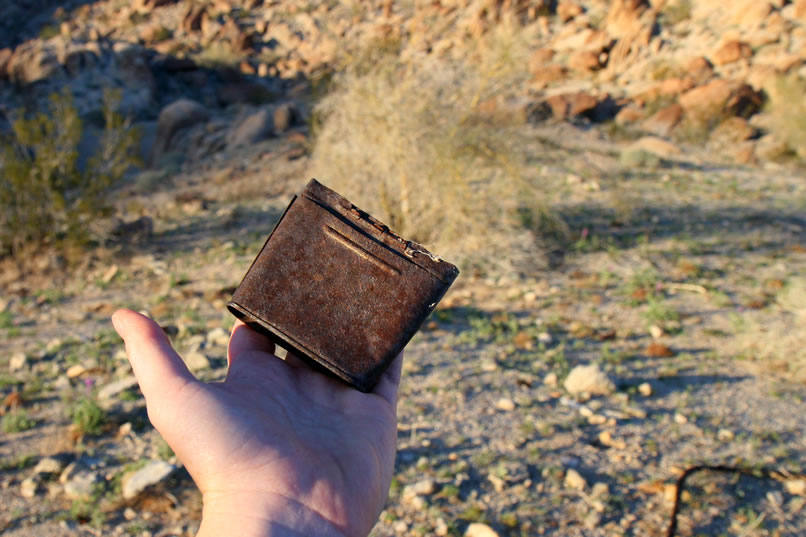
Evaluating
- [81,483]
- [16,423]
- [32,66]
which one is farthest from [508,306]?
[32,66]

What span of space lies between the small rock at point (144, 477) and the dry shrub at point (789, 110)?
12.6m

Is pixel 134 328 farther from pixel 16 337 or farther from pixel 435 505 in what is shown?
pixel 16 337

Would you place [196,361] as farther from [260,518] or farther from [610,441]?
[260,518]

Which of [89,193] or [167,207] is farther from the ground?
[89,193]

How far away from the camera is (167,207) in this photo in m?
9.41

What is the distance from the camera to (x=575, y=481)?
354 centimetres

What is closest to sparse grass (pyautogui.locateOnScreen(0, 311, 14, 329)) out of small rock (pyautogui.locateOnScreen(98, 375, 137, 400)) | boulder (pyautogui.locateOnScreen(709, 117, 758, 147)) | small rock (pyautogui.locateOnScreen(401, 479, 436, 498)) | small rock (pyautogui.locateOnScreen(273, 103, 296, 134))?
small rock (pyautogui.locateOnScreen(98, 375, 137, 400))

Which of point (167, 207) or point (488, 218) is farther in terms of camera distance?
point (167, 207)

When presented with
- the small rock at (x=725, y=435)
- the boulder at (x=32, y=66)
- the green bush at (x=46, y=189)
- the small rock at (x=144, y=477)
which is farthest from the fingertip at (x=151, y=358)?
the boulder at (x=32, y=66)

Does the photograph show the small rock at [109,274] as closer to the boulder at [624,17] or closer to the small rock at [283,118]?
the small rock at [283,118]

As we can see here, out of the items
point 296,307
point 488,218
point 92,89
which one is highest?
point 296,307

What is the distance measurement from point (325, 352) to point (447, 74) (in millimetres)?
5899

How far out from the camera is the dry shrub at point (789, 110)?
12.5m

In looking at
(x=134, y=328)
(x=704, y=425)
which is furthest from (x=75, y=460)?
(x=704, y=425)
